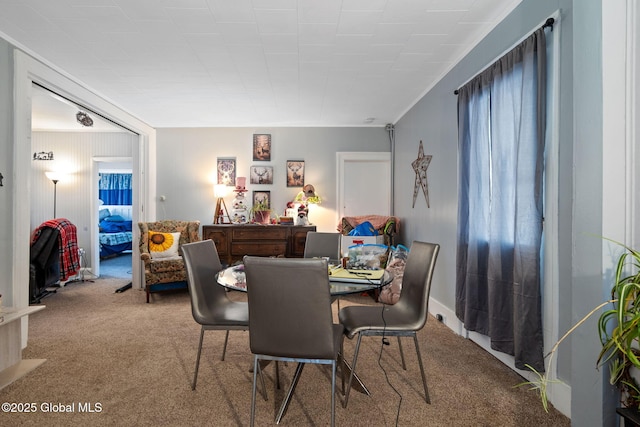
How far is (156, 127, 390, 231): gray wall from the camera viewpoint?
5.45 meters

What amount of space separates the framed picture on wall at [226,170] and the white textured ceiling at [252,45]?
1224mm

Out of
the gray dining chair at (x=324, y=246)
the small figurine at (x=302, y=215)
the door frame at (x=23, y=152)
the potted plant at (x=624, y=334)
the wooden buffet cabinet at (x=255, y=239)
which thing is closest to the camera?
the potted plant at (x=624, y=334)

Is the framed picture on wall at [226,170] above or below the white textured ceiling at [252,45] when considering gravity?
below

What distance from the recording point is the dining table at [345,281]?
1832mm

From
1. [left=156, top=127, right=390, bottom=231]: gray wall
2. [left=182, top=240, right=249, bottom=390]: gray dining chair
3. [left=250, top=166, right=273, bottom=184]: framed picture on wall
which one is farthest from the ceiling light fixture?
[left=182, top=240, right=249, bottom=390]: gray dining chair

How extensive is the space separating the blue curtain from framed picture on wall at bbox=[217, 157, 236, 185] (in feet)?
16.9

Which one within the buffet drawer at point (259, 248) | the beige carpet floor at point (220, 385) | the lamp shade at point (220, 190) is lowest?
the beige carpet floor at point (220, 385)

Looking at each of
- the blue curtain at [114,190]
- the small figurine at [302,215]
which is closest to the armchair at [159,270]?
the small figurine at [302,215]

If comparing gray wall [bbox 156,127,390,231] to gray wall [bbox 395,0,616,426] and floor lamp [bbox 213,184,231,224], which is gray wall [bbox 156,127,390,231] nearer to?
floor lamp [bbox 213,184,231,224]

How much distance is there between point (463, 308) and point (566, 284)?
3.52 feet

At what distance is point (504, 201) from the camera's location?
2.30 meters

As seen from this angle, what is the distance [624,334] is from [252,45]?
3.00m

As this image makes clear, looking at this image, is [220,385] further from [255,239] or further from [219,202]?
[219,202]

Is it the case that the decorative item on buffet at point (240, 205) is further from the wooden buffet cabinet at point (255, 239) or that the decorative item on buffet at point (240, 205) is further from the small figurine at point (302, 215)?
the small figurine at point (302, 215)
